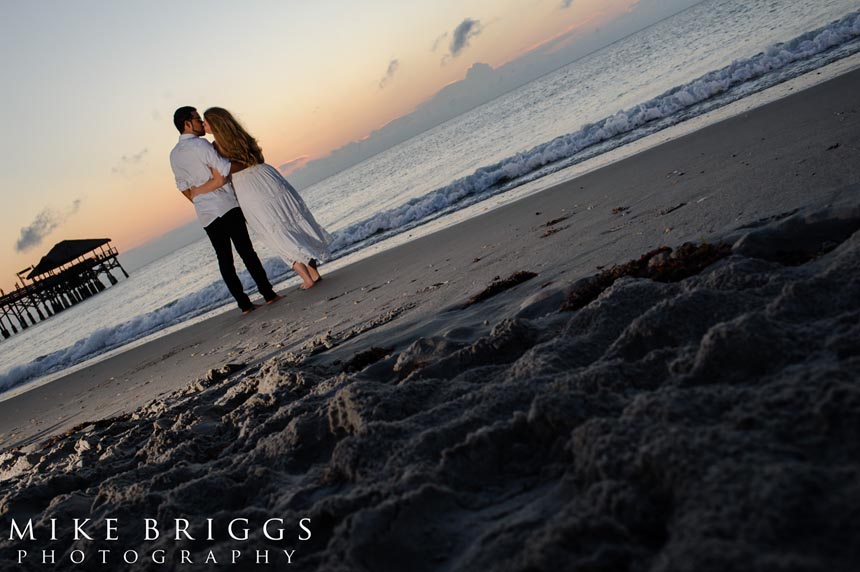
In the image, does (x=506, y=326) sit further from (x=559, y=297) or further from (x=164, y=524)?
(x=164, y=524)

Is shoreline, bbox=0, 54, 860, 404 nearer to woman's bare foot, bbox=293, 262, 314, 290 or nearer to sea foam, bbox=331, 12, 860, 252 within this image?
sea foam, bbox=331, 12, 860, 252

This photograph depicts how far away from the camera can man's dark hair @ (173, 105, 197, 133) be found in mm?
6160

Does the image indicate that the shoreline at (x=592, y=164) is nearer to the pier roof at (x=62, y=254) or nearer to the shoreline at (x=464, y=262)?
the shoreline at (x=464, y=262)

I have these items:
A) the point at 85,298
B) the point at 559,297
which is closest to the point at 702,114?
the point at 559,297

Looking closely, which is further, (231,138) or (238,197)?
(238,197)

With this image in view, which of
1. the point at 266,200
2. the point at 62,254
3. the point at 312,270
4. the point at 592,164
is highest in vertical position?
the point at 62,254

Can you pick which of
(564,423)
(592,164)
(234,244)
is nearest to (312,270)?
(234,244)

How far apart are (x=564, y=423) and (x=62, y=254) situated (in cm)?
4283

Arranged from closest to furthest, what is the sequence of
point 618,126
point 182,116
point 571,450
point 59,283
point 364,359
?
point 571,450
point 364,359
point 182,116
point 618,126
point 59,283

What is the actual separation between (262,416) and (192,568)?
1.20 meters

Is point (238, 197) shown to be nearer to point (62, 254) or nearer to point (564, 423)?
point (564, 423)

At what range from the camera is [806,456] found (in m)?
1.10

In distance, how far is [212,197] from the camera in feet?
21.4

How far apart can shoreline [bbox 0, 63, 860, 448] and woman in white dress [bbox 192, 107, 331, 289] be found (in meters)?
0.47
